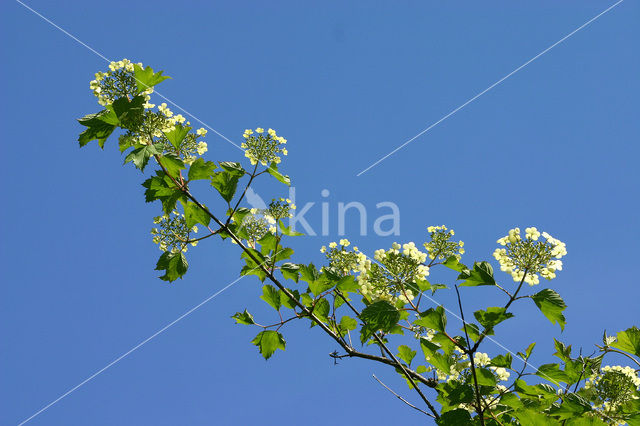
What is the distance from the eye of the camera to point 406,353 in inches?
180

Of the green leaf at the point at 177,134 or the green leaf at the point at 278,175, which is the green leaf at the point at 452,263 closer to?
the green leaf at the point at 278,175

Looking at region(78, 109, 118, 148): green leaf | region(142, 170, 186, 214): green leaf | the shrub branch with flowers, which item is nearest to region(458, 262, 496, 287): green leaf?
the shrub branch with flowers

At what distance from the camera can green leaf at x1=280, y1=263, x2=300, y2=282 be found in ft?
14.2

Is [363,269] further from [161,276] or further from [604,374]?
[604,374]

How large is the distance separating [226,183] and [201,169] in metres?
0.25

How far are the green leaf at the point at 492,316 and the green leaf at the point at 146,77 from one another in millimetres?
3152

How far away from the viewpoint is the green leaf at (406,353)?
4543 mm

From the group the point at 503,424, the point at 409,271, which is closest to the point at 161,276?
the point at 409,271

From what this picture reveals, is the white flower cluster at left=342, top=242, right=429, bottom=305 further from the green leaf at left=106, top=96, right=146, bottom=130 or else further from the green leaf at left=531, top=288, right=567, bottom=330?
the green leaf at left=106, top=96, right=146, bottom=130

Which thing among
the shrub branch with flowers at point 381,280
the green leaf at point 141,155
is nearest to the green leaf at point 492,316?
the shrub branch with flowers at point 381,280

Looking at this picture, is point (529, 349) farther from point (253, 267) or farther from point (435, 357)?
point (253, 267)

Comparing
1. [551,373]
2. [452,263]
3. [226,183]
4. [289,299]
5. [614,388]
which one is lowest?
[614,388]

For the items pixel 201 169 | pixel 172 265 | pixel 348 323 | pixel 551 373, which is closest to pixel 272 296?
pixel 348 323

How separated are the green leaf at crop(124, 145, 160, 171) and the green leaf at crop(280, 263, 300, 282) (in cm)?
146
